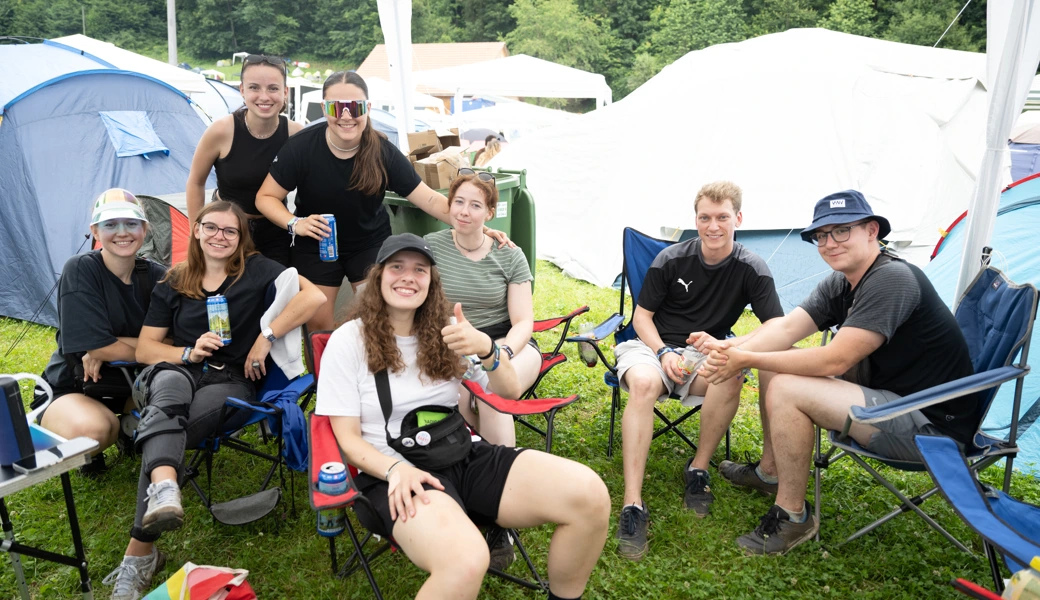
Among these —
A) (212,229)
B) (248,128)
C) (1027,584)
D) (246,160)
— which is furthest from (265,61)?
(1027,584)

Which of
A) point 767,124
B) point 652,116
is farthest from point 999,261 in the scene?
point 652,116

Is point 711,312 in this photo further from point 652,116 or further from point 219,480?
point 652,116

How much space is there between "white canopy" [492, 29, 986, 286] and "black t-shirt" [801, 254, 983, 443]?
11.0 ft

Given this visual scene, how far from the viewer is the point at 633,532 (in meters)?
2.66

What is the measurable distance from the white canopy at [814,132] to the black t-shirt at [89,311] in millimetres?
4338

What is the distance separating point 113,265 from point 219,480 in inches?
40.2

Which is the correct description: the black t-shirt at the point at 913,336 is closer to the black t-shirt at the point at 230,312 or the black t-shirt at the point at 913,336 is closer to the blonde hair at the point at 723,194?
the blonde hair at the point at 723,194

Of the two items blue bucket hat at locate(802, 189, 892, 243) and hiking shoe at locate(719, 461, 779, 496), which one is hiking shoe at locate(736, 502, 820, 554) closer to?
hiking shoe at locate(719, 461, 779, 496)

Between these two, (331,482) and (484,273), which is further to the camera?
(484,273)

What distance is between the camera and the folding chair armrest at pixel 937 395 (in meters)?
2.18

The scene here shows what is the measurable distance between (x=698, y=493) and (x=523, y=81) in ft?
47.7

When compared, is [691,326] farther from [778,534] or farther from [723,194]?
[778,534]

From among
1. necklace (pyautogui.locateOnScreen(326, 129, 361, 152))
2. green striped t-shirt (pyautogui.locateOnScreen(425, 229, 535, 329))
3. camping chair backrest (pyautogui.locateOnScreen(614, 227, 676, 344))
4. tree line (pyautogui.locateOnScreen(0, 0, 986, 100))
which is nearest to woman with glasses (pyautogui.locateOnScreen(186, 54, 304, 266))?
necklace (pyautogui.locateOnScreen(326, 129, 361, 152))

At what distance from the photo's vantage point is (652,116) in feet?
21.2
